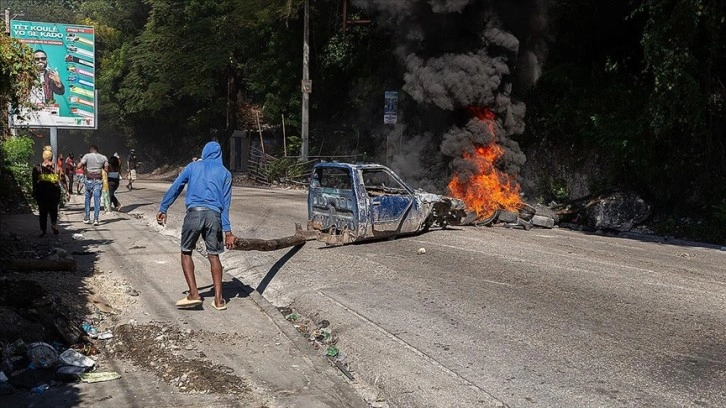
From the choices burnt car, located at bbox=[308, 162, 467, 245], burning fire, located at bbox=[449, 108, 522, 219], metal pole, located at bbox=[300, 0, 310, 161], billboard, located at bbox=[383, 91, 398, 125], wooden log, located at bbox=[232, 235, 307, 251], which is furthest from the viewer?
metal pole, located at bbox=[300, 0, 310, 161]

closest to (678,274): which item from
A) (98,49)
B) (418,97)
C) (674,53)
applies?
(674,53)

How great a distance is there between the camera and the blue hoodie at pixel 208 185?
649cm

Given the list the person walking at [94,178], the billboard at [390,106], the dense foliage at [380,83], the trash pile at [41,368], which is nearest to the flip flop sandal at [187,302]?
the trash pile at [41,368]

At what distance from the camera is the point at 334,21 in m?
30.8

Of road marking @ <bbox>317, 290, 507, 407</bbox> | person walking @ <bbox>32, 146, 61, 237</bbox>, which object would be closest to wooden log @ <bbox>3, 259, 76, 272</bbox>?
person walking @ <bbox>32, 146, 61, 237</bbox>

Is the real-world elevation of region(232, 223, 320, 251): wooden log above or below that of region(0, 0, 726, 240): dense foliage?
below

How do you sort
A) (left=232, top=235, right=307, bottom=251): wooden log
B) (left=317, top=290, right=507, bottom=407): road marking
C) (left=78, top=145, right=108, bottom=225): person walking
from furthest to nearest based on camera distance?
(left=78, top=145, right=108, bottom=225): person walking
(left=232, top=235, right=307, bottom=251): wooden log
(left=317, top=290, right=507, bottom=407): road marking

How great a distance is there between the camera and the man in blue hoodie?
6.48 m

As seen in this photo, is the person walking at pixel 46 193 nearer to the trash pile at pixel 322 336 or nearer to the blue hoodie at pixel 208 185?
the blue hoodie at pixel 208 185

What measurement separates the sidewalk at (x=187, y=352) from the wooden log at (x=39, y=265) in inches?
4.8

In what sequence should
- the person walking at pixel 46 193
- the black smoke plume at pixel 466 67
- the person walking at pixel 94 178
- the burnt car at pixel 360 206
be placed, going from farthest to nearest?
the black smoke plume at pixel 466 67 < the person walking at pixel 94 178 < the person walking at pixel 46 193 < the burnt car at pixel 360 206

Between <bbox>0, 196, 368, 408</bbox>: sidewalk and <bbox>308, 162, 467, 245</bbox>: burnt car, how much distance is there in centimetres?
257

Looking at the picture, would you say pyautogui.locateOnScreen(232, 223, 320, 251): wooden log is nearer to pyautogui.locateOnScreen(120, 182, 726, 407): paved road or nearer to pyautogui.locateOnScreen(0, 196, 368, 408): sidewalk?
pyautogui.locateOnScreen(120, 182, 726, 407): paved road

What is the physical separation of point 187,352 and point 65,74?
1848 centimetres
